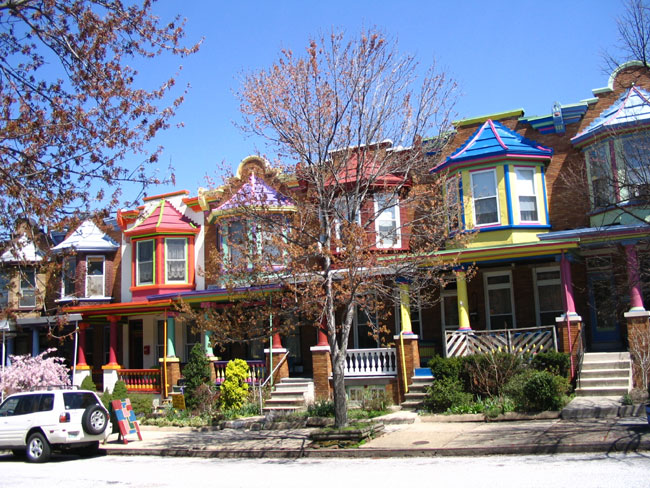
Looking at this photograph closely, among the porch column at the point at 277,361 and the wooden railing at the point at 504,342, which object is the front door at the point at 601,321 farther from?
the porch column at the point at 277,361

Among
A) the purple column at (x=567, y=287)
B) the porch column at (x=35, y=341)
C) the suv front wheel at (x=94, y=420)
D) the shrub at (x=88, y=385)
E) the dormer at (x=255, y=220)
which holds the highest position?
the dormer at (x=255, y=220)

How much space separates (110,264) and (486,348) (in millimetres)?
16927

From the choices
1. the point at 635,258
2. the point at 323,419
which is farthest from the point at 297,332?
the point at 635,258

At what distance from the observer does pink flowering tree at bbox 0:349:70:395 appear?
78.4 feet

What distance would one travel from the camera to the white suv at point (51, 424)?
1537 cm

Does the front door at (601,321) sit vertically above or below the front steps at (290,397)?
above

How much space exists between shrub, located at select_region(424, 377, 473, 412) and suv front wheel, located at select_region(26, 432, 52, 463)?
933 cm

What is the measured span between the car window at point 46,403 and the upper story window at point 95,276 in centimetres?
1270

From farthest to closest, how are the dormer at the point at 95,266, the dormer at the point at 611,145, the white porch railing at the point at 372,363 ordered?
the dormer at the point at 95,266 < the white porch railing at the point at 372,363 < the dormer at the point at 611,145

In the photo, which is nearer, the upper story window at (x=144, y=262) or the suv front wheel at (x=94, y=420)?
the suv front wheel at (x=94, y=420)

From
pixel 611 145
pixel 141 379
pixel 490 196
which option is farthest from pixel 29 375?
pixel 611 145

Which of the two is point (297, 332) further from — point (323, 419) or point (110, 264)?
point (110, 264)

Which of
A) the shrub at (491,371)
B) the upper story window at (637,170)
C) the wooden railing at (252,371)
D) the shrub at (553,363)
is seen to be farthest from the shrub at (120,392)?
the upper story window at (637,170)

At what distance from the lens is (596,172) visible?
19609 mm
